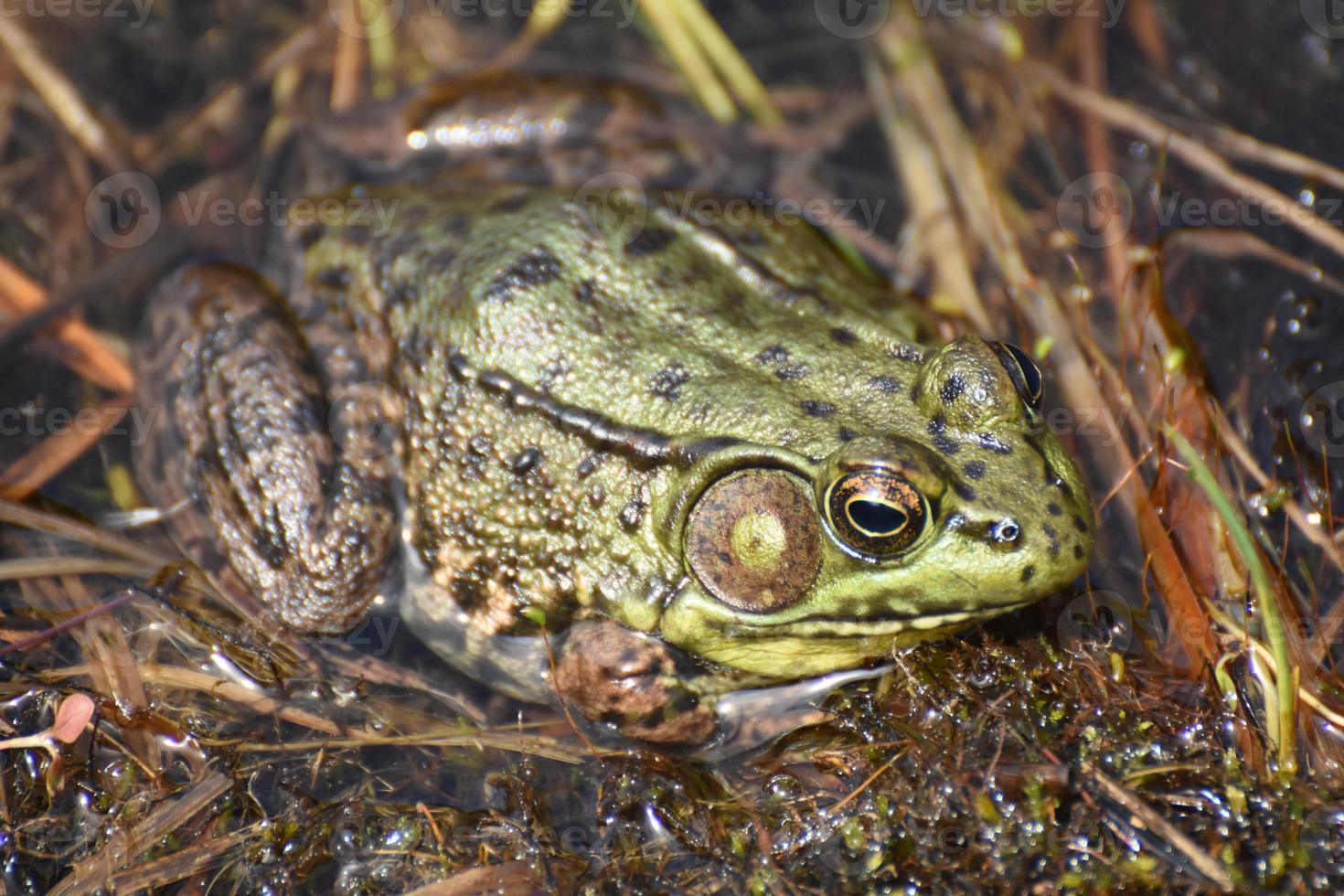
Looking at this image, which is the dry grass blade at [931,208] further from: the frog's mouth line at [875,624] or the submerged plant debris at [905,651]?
the frog's mouth line at [875,624]

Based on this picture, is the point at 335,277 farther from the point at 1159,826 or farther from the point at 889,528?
the point at 1159,826

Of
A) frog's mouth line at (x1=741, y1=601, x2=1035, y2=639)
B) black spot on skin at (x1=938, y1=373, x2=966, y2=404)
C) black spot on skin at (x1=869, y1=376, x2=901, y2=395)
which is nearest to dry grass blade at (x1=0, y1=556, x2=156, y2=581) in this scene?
frog's mouth line at (x1=741, y1=601, x2=1035, y2=639)

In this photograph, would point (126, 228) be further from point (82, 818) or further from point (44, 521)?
point (82, 818)

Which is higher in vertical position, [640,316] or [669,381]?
[640,316]

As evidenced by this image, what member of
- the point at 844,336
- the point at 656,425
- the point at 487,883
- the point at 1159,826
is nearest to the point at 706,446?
the point at 656,425

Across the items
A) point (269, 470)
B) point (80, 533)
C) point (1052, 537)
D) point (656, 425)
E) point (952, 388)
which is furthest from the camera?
point (80, 533)

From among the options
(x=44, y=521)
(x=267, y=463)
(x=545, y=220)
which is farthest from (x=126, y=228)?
(x=545, y=220)

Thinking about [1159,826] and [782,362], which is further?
[782,362]

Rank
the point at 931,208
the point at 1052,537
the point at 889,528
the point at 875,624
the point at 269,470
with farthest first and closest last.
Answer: the point at 931,208
the point at 269,470
the point at 875,624
the point at 889,528
the point at 1052,537

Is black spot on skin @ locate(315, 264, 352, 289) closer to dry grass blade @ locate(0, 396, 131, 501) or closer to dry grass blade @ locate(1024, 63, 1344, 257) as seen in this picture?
dry grass blade @ locate(0, 396, 131, 501)
